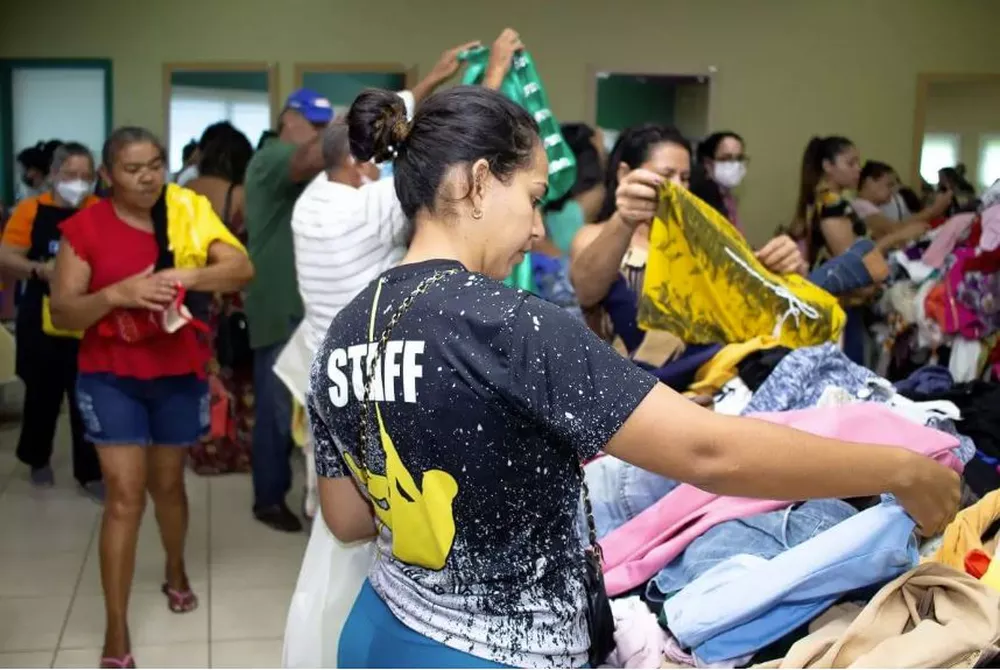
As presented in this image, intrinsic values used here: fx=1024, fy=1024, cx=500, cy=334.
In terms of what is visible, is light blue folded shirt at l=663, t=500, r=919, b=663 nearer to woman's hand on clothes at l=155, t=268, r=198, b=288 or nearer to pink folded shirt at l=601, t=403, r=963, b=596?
pink folded shirt at l=601, t=403, r=963, b=596

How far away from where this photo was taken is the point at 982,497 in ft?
5.79

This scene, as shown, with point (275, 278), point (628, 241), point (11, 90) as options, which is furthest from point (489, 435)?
point (11, 90)

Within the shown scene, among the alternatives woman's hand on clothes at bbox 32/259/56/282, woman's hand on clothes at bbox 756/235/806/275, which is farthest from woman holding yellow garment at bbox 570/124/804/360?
woman's hand on clothes at bbox 32/259/56/282

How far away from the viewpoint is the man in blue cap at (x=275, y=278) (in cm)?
378

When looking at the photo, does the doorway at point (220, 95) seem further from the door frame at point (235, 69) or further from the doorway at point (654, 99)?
the doorway at point (654, 99)

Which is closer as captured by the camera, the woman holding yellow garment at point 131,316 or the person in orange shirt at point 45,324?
the woman holding yellow garment at point 131,316

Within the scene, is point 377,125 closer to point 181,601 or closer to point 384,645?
point 384,645

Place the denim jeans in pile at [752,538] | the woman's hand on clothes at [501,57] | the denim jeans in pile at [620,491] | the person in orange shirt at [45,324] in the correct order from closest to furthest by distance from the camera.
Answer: the denim jeans in pile at [752,538] < the denim jeans in pile at [620,491] < the woman's hand on clothes at [501,57] < the person in orange shirt at [45,324]

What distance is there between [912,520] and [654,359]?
3.06ft

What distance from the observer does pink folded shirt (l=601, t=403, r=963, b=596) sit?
1.70 m

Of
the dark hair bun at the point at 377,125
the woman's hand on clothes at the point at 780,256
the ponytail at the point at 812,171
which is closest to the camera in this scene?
the dark hair bun at the point at 377,125

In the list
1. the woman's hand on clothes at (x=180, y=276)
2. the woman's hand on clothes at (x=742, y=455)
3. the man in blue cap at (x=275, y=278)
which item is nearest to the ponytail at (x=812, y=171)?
the man in blue cap at (x=275, y=278)

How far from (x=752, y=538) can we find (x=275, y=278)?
2715 mm

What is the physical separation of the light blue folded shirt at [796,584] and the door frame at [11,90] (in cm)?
633
